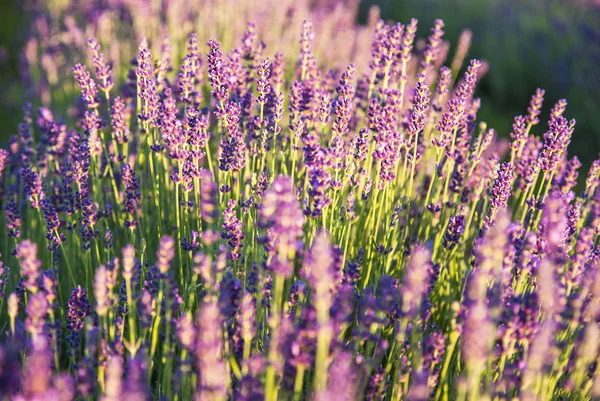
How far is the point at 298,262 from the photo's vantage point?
268 centimetres

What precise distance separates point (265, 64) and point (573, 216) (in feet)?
4.84

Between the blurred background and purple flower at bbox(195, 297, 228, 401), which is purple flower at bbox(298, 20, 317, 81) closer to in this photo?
purple flower at bbox(195, 297, 228, 401)

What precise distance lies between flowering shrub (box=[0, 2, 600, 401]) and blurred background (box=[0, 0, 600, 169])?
318 centimetres

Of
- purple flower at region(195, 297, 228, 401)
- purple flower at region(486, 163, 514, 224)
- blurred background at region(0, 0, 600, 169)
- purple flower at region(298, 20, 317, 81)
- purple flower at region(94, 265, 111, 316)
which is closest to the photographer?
purple flower at region(195, 297, 228, 401)

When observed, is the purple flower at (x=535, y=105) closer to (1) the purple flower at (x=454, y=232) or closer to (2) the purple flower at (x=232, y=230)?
(1) the purple flower at (x=454, y=232)

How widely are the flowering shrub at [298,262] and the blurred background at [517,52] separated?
10.4ft

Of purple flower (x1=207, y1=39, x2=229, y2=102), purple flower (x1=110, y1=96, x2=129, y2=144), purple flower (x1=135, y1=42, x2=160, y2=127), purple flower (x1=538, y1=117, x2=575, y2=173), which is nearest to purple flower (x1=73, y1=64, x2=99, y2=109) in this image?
purple flower (x1=110, y1=96, x2=129, y2=144)

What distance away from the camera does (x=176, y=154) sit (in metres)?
2.46

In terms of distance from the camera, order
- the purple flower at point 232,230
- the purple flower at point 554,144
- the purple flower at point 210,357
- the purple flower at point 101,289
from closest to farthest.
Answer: the purple flower at point 210,357 → the purple flower at point 101,289 → the purple flower at point 232,230 → the purple flower at point 554,144

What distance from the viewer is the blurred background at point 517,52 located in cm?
623

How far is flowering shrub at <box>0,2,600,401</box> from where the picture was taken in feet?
5.31

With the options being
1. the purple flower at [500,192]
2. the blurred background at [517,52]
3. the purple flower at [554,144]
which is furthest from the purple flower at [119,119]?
the blurred background at [517,52]

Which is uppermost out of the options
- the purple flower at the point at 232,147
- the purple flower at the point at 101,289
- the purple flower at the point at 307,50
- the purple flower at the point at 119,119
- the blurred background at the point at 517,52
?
the blurred background at the point at 517,52

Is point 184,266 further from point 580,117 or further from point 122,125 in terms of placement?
point 580,117
